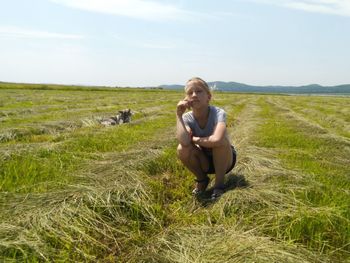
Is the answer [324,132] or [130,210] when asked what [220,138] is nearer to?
[130,210]

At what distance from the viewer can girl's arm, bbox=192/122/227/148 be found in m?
5.22

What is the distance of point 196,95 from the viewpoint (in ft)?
17.4

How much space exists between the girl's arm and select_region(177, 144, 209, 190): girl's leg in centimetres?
25

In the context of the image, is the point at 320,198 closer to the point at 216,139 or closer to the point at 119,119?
the point at 216,139

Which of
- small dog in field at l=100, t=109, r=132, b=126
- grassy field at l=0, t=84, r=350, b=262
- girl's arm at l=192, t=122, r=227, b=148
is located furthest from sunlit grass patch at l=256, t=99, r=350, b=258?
small dog in field at l=100, t=109, r=132, b=126

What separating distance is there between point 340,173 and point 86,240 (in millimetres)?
4431

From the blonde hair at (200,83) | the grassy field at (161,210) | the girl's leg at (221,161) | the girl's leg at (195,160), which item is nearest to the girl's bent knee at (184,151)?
the girl's leg at (195,160)

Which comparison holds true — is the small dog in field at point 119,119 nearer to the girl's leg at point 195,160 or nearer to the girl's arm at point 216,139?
the girl's leg at point 195,160

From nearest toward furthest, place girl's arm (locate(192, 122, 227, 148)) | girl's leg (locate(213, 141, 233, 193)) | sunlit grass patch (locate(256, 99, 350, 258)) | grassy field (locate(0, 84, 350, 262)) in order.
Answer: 1. grassy field (locate(0, 84, 350, 262))
2. sunlit grass patch (locate(256, 99, 350, 258))
3. girl's arm (locate(192, 122, 227, 148))
4. girl's leg (locate(213, 141, 233, 193))

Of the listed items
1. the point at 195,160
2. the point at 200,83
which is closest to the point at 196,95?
the point at 200,83

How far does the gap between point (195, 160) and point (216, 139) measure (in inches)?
23.8

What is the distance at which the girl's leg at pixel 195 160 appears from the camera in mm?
5583

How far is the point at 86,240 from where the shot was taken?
12.8ft

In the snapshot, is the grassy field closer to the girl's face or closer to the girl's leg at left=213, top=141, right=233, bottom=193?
the girl's leg at left=213, top=141, right=233, bottom=193
